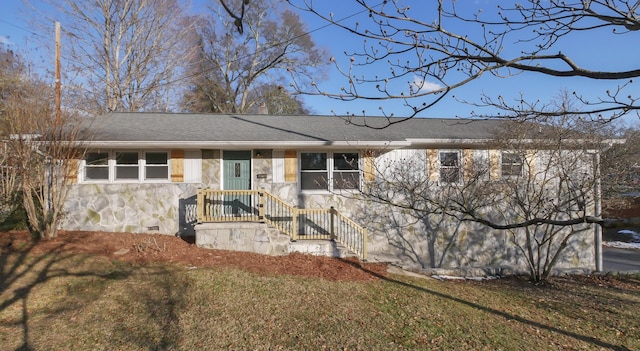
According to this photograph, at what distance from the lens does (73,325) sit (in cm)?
448

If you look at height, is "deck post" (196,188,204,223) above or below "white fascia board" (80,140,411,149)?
below

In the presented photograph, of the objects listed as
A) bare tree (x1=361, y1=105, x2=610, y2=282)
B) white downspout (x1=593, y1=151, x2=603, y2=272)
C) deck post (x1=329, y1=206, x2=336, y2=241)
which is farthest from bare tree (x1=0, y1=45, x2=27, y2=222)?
white downspout (x1=593, y1=151, x2=603, y2=272)

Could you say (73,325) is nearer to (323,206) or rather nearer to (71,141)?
(71,141)

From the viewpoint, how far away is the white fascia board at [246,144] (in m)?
9.05

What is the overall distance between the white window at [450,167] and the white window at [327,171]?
2.49 metres

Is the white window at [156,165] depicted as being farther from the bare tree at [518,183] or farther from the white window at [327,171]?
the bare tree at [518,183]

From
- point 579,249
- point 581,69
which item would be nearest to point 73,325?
point 581,69

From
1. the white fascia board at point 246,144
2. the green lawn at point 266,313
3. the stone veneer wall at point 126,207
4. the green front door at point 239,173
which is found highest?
the white fascia board at point 246,144

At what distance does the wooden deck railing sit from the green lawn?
1.93 m

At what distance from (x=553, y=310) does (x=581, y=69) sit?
5870 millimetres

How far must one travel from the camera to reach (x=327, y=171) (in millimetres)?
10453

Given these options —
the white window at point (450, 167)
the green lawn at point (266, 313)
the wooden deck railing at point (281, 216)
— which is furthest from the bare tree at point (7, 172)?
the white window at point (450, 167)

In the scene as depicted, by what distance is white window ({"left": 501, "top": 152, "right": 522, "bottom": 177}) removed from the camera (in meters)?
9.14

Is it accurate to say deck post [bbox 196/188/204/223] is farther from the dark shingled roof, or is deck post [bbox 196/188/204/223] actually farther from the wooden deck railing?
the dark shingled roof
